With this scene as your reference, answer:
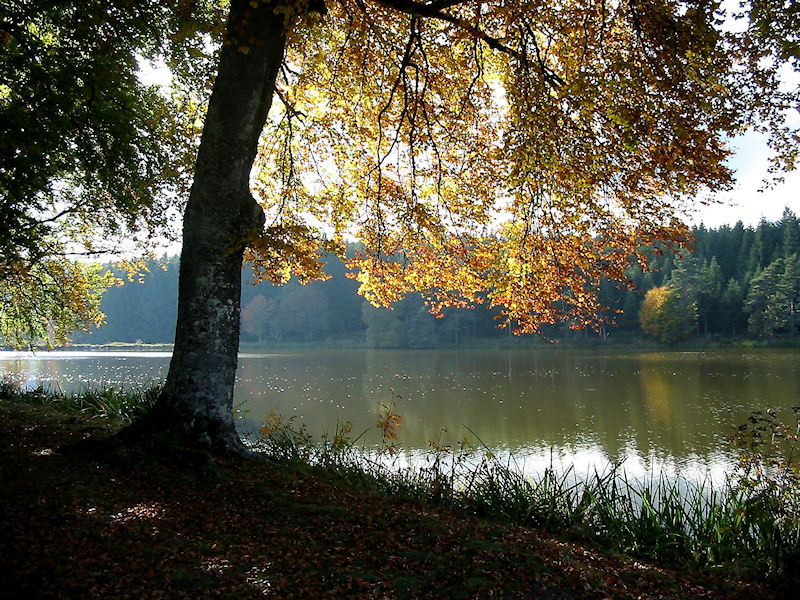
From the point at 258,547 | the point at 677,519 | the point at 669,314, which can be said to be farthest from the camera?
the point at 669,314

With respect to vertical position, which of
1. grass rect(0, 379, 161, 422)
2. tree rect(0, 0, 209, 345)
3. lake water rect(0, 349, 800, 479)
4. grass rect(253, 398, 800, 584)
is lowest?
lake water rect(0, 349, 800, 479)

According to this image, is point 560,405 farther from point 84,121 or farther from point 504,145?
point 84,121

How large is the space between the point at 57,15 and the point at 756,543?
10103mm

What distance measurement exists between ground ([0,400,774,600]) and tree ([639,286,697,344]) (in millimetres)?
52113

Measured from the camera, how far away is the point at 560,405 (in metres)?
17.9

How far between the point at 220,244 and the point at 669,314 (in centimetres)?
5347

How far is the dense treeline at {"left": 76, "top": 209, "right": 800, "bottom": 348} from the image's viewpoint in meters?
49.3

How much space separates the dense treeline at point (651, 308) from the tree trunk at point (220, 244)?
91.5 ft

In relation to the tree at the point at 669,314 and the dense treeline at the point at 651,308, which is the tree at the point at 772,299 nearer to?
the dense treeline at the point at 651,308

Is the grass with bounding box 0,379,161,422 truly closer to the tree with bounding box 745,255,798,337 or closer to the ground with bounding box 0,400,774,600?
the ground with bounding box 0,400,774,600

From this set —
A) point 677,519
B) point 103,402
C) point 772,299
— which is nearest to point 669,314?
point 772,299

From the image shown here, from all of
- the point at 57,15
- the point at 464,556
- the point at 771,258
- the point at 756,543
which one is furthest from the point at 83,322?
the point at 771,258

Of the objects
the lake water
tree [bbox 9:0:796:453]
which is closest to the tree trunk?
tree [bbox 9:0:796:453]

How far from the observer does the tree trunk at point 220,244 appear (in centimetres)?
537
